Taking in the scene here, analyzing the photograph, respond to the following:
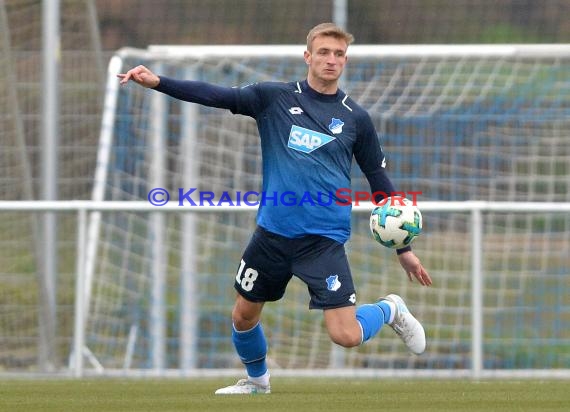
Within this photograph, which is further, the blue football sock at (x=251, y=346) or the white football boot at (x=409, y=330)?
the white football boot at (x=409, y=330)

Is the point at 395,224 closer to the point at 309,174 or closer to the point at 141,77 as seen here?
the point at 309,174

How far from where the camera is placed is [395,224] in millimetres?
8133

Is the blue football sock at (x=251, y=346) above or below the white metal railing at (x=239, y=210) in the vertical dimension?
below

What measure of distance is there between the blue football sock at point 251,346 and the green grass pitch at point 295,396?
0.70ft

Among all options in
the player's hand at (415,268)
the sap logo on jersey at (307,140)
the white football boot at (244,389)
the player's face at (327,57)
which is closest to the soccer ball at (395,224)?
the player's hand at (415,268)

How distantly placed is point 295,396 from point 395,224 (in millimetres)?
1087

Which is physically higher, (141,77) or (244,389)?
(141,77)

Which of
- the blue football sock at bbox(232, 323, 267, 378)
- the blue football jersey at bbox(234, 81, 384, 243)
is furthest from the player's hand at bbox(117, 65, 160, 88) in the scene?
the blue football sock at bbox(232, 323, 267, 378)

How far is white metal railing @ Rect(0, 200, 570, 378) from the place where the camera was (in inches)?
410

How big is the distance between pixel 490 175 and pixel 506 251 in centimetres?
187

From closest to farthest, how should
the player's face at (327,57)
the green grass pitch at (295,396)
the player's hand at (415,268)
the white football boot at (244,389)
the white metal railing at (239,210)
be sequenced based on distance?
the green grass pitch at (295,396) < the player's face at (327,57) < the player's hand at (415,268) < the white football boot at (244,389) < the white metal railing at (239,210)

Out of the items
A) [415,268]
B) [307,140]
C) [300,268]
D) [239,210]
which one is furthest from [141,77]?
[239,210]

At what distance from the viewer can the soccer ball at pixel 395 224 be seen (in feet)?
26.7

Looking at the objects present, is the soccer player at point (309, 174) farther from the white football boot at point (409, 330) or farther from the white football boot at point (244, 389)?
the white football boot at point (244, 389)
